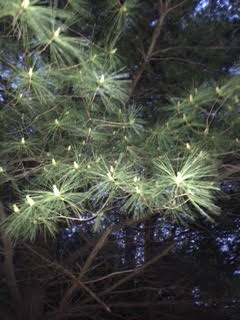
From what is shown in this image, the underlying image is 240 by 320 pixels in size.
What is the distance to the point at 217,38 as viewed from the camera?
2.36m

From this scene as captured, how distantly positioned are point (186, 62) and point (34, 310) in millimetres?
1485

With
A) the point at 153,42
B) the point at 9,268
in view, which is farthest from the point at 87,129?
the point at 9,268

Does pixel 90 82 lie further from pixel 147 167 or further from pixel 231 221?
pixel 231 221

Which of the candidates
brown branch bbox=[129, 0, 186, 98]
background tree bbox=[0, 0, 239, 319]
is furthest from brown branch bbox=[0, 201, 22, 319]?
brown branch bbox=[129, 0, 186, 98]

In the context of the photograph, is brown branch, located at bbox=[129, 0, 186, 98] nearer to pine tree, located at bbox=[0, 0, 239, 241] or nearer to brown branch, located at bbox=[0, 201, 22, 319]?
pine tree, located at bbox=[0, 0, 239, 241]

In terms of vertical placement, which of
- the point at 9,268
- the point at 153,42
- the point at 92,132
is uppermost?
the point at 153,42

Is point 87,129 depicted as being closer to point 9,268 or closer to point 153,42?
point 153,42

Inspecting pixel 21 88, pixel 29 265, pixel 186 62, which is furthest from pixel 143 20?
pixel 29 265

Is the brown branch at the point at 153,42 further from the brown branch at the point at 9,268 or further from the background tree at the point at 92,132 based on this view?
the brown branch at the point at 9,268

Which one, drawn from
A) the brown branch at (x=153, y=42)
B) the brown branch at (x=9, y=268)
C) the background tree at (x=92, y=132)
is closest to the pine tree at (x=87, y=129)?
the background tree at (x=92, y=132)

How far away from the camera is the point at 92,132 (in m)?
1.64

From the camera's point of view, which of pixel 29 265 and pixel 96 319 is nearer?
pixel 29 265

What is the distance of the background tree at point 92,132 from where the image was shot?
130 cm

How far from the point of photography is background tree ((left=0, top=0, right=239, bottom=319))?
1.30m
